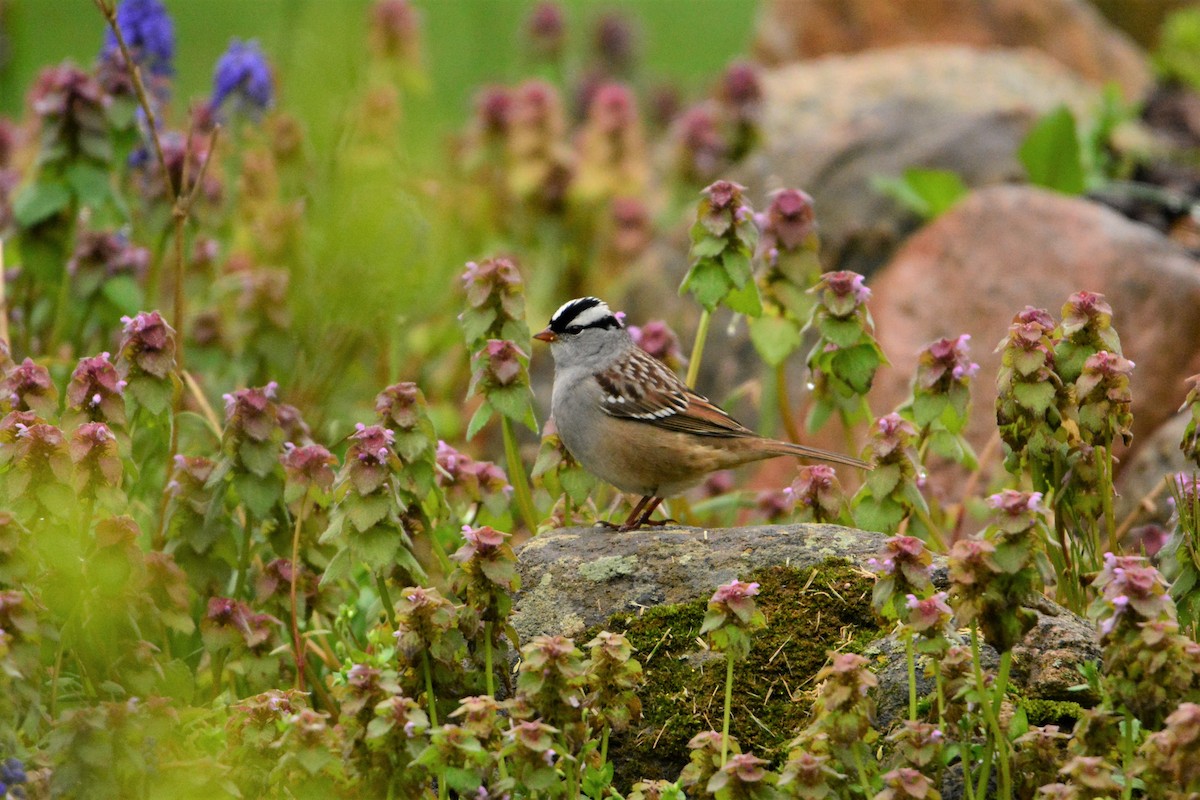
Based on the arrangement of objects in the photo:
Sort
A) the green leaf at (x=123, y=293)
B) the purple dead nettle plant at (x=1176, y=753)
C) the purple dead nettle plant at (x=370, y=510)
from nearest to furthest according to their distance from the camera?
the purple dead nettle plant at (x=1176, y=753) < the purple dead nettle plant at (x=370, y=510) < the green leaf at (x=123, y=293)

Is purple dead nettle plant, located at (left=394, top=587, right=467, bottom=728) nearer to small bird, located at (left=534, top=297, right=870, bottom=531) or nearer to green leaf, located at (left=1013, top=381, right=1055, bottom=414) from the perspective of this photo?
small bird, located at (left=534, top=297, right=870, bottom=531)

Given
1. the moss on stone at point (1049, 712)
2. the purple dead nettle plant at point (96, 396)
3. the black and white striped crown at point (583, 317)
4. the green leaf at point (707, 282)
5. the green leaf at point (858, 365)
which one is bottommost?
the moss on stone at point (1049, 712)

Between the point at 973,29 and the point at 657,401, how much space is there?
28.9ft

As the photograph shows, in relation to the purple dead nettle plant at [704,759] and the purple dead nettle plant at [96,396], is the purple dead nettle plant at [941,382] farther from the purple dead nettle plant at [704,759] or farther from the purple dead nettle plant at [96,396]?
the purple dead nettle plant at [96,396]

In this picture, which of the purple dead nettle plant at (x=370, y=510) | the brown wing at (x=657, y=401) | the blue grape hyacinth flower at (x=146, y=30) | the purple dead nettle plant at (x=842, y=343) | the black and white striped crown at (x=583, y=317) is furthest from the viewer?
the blue grape hyacinth flower at (x=146, y=30)

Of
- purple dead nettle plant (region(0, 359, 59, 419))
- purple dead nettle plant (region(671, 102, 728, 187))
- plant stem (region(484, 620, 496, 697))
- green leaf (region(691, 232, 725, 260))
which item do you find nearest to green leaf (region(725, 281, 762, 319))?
green leaf (region(691, 232, 725, 260))

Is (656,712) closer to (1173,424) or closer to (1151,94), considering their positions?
(1173,424)

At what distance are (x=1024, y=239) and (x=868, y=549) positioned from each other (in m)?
3.05

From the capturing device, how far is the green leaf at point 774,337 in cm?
486

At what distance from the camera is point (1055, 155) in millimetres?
7297

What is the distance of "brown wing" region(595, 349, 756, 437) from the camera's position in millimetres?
4664

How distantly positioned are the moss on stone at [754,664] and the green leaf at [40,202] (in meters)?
2.93

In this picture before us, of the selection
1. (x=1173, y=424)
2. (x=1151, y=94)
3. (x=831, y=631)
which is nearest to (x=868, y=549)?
(x=831, y=631)

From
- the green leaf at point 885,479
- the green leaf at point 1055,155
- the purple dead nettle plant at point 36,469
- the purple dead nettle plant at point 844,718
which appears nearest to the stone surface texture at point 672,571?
the green leaf at point 885,479
